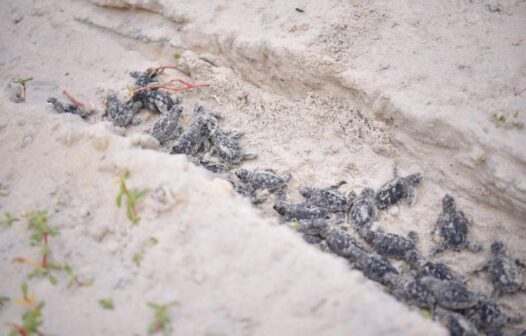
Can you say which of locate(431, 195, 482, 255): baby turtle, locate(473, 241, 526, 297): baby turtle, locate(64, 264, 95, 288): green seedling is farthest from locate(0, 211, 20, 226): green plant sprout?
locate(473, 241, 526, 297): baby turtle

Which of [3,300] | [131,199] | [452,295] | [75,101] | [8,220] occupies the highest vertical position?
[131,199]

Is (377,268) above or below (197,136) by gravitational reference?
above

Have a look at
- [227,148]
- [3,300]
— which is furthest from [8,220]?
[227,148]

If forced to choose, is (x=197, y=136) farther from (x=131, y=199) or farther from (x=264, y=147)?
(x=131, y=199)

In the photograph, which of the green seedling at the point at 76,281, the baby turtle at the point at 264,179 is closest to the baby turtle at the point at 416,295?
the baby turtle at the point at 264,179

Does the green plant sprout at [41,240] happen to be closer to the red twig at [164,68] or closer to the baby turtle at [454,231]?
the red twig at [164,68]

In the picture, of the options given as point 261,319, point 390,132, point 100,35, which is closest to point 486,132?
point 390,132
